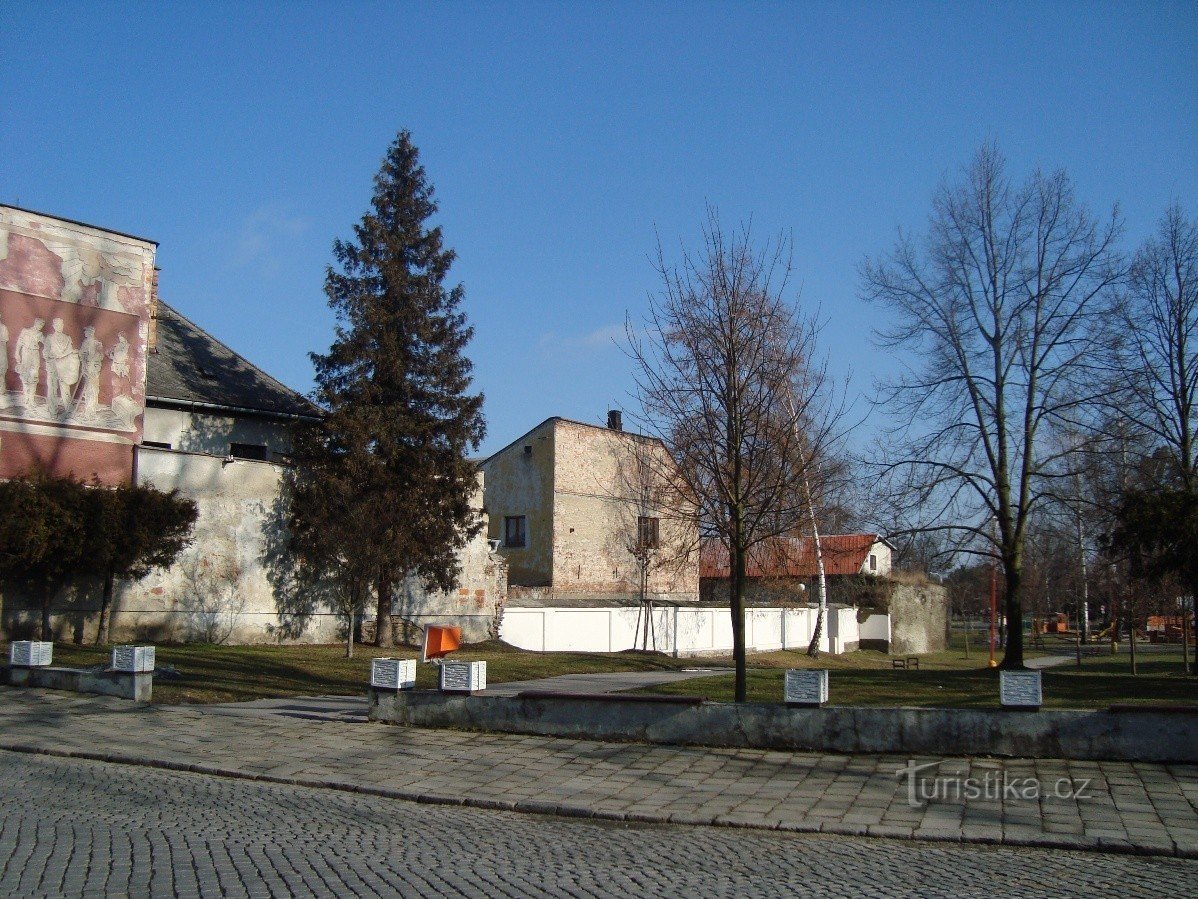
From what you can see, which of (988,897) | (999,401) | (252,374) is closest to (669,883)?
(988,897)

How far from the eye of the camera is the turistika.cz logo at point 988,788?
30.1 ft

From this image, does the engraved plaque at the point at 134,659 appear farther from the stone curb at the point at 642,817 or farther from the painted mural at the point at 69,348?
the painted mural at the point at 69,348

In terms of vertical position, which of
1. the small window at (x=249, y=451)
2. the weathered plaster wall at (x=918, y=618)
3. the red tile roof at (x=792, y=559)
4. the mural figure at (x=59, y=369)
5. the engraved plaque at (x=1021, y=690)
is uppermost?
the mural figure at (x=59, y=369)

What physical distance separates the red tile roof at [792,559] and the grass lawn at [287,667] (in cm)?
639

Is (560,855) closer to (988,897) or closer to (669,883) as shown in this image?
(669,883)

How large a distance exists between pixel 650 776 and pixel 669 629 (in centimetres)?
2694

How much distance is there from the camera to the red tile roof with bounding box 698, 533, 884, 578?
32481 mm

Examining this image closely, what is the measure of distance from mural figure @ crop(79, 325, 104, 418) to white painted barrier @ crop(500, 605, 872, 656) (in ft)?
43.2

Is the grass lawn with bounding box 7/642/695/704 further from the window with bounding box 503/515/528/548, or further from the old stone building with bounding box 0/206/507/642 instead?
the window with bounding box 503/515/528/548

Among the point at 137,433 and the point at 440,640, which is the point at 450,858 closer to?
the point at 440,640

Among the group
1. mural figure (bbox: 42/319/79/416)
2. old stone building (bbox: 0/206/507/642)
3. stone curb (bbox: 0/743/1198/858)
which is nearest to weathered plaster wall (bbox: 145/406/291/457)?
old stone building (bbox: 0/206/507/642)

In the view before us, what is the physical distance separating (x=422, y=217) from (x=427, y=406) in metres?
5.33

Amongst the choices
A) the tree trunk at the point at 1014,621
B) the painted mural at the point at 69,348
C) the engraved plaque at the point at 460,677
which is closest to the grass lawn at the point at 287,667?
the engraved plaque at the point at 460,677

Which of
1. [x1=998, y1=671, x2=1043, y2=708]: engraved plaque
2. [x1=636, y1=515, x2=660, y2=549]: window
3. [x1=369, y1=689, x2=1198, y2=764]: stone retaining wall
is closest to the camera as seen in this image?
[x1=369, y1=689, x2=1198, y2=764]: stone retaining wall
